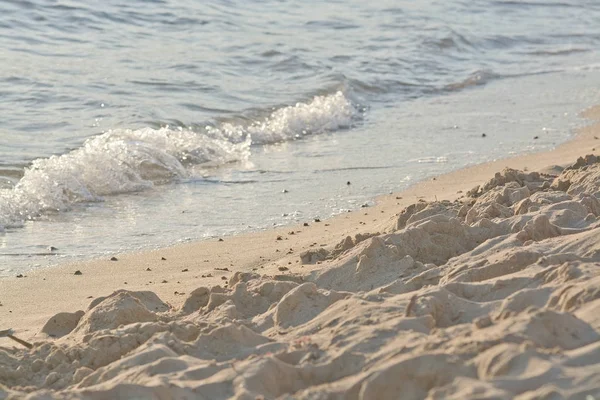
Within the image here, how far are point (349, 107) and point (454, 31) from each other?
558 centimetres

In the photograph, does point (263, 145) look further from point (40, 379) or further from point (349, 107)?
point (40, 379)

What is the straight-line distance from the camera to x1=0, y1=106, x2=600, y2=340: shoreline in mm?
4723

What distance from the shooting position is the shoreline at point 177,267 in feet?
15.5

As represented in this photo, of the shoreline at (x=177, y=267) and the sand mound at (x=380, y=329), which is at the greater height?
the sand mound at (x=380, y=329)

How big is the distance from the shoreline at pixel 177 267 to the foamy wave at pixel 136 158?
1.39m

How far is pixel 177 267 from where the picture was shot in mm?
5387

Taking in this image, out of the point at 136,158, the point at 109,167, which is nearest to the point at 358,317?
the point at 109,167

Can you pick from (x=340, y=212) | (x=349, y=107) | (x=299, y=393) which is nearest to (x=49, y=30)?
(x=349, y=107)

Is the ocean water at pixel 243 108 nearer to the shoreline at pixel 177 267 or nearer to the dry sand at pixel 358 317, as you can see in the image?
the shoreline at pixel 177 267

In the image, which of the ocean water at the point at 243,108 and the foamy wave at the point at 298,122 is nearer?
the ocean water at the point at 243,108

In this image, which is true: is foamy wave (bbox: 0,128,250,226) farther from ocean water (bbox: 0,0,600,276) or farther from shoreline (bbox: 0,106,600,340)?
shoreline (bbox: 0,106,600,340)

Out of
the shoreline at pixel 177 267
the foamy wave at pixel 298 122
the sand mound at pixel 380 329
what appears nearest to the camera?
the sand mound at pixel 380 329

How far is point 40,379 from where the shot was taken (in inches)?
131

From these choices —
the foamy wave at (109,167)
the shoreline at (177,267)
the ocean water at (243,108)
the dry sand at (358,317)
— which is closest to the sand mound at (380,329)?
the dry sand at (358,317)
